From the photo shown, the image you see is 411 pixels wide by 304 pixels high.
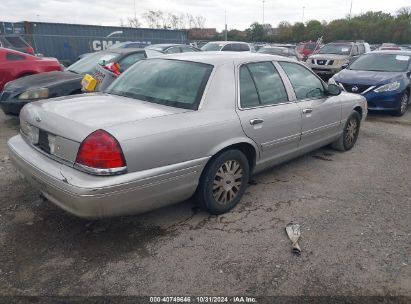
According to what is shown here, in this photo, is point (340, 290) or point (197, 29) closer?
point (340, 290)

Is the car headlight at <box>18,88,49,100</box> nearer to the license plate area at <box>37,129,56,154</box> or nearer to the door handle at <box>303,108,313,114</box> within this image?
the license plate area at <box>37,129,56,154</box>

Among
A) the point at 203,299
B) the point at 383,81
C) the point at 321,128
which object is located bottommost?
the point at 203,299

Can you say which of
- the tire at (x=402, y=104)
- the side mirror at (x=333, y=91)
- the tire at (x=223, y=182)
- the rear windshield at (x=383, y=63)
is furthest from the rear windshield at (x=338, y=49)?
the tire at (x=223, y=182)

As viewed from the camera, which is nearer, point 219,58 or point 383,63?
point 219,58

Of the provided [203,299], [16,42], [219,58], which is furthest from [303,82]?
[16,42]

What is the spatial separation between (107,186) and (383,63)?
841 centimetres

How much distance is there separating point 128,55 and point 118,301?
6039 millimetres

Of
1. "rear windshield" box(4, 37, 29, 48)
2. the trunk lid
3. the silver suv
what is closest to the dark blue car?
the silver suv

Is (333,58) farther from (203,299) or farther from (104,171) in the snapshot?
(203,299)

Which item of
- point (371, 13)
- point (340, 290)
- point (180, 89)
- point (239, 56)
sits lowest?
point (340, 290)

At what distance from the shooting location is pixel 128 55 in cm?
754

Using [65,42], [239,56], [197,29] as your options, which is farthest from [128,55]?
[197,29]

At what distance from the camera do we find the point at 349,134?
5.57 metres

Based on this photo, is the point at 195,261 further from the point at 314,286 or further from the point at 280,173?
the point at 280,173
